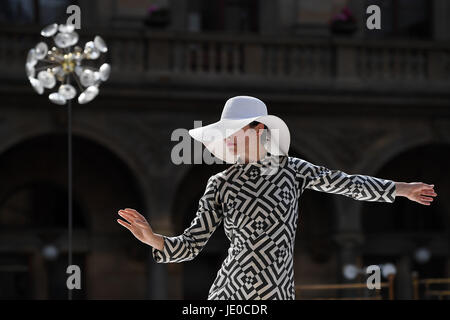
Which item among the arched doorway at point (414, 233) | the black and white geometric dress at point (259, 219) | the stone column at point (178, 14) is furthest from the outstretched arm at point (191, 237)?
the arched doorway at point (414, 233)

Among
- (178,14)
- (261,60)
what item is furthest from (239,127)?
(178,14)

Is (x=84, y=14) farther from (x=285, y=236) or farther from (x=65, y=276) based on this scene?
(x=285, y=236)

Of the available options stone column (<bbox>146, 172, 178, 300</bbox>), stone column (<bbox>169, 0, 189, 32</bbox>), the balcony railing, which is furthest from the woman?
stone column (<bbox>169, 0, 189, 32</bbox>)

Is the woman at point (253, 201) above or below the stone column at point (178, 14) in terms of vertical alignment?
below

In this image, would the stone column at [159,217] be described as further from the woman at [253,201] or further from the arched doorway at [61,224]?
the woman at [253,201]

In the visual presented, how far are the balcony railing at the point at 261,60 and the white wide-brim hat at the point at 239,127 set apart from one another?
10.8 metres

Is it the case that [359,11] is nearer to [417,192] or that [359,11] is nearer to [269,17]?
[269,17]

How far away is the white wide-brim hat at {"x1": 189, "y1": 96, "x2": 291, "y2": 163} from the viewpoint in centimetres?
375

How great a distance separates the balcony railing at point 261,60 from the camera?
14.6m

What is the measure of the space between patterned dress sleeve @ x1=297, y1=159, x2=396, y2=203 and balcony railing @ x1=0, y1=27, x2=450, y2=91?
35.9ft

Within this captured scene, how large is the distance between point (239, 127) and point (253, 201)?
0.29 m

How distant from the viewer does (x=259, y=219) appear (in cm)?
362

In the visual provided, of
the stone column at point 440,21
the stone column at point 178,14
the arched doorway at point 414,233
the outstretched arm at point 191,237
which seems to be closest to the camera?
the outstretched arm at point 191,237

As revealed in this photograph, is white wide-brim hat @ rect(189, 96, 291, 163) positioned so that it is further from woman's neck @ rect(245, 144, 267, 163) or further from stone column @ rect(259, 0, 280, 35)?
stone column @ rect(259, 0, 280, 35)
